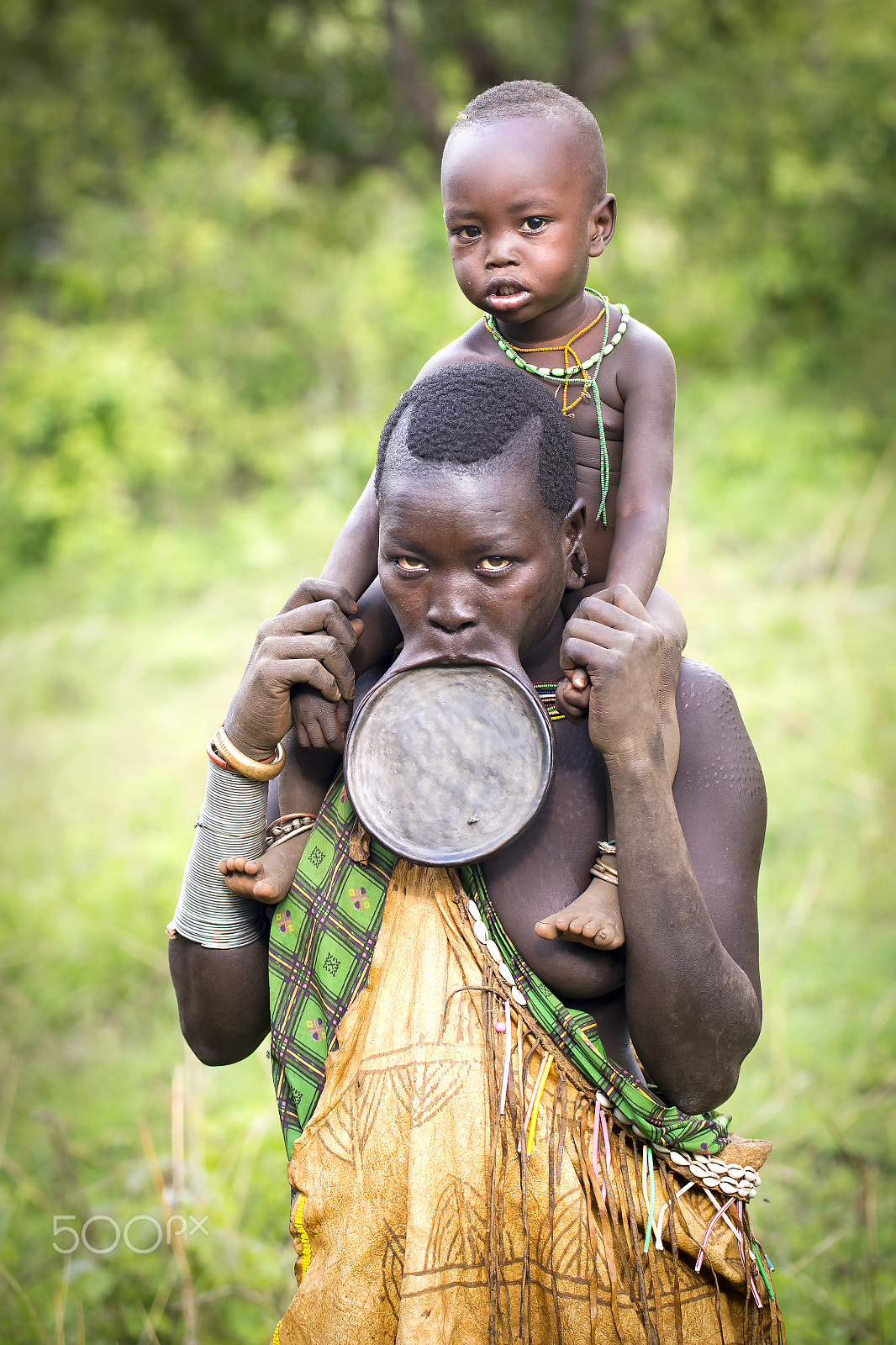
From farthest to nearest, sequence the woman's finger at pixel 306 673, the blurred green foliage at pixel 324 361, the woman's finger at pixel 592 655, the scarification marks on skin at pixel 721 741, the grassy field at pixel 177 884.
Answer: the blurred green foliage at pixel 324 361, the grassy field at pixel 177 884, the scarification marks on skin at pixel 721 741, the woman's finger at pixel 306 673, the woman's finger at pixel 592 655

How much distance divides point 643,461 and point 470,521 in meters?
0.33

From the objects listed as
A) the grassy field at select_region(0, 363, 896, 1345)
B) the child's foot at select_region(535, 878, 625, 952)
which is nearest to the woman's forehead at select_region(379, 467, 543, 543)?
the child's foot at select_region(535, 878, 625, 952)

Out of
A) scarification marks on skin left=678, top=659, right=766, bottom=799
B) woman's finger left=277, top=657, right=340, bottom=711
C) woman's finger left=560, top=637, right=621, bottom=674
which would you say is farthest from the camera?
scarification marks on skin left=678, top=659, right=766, bottom=799

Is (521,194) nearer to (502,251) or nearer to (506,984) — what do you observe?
(502,251)

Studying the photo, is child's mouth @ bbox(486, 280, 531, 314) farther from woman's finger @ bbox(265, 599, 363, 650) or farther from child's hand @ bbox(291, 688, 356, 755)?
child's hand @ bbox(291, 688, 356, 755)

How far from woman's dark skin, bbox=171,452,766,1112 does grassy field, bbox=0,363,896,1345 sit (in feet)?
3.81

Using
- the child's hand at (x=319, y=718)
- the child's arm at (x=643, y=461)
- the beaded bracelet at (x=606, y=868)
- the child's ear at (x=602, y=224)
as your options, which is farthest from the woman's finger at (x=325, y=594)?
the child's ear at (x=602, y=224)

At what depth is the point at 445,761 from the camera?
1.45 meters

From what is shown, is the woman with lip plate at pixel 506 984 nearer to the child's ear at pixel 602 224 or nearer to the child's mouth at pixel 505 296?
the child's mouth at pixel 505 296

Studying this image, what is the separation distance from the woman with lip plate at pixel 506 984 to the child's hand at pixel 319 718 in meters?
0.02

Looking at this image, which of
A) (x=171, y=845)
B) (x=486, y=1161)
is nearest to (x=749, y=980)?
(x=486, y=1161)

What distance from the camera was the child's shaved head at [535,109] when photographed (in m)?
1.51

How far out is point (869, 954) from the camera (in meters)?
4.45

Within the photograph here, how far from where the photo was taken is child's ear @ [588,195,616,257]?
1.60 meters
